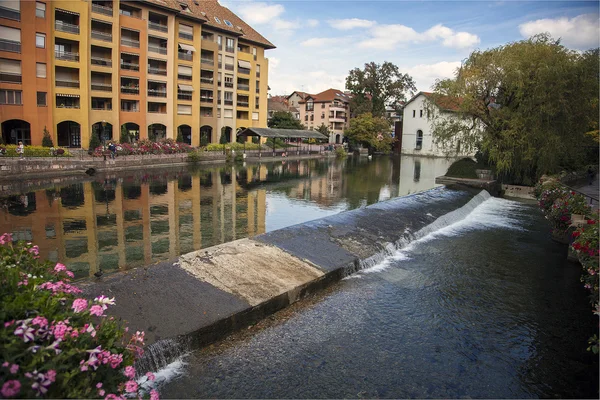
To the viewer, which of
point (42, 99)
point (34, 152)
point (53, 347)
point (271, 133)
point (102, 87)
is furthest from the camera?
point (271, 133)

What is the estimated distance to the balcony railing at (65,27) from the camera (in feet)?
125

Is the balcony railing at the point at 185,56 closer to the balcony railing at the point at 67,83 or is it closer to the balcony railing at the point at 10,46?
the balcony railing at the point at 67,83

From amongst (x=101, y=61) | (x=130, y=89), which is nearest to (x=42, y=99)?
Answer: (x=101, y=61)

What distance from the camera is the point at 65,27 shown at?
3859cm

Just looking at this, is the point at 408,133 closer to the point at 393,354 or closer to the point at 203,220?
the point at 203,220

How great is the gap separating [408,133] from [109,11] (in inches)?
2098

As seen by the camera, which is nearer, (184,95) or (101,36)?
(101,36)

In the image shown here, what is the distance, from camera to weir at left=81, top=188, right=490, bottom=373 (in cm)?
743

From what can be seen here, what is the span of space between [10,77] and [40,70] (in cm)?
259

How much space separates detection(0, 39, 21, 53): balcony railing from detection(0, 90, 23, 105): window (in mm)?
3295

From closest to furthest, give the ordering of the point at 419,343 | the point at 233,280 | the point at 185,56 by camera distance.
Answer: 1. the point at 419,343
2. the point at 233,280
3. the point at 185,56

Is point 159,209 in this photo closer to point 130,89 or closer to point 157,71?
point 130,89

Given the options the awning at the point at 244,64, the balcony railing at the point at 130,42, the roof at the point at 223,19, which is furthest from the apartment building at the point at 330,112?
the balcony railing at the point at 130,42

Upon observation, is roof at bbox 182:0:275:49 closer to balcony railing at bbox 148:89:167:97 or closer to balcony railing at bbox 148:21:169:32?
balcony railing at bbox 148:21:169:32
